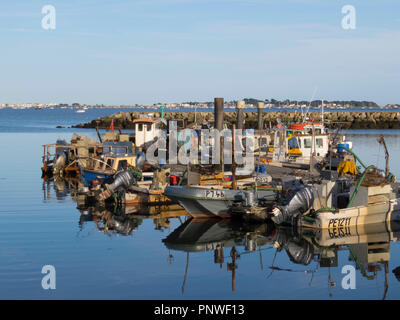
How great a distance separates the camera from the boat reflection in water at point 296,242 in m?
20.7

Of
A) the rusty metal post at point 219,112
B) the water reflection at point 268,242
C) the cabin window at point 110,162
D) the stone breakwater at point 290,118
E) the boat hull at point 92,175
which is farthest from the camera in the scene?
the stone breakwater at point 290,118

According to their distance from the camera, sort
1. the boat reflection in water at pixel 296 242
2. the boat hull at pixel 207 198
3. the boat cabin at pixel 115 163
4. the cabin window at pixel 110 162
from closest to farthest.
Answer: the boat reflection in water at pixel 296 242 < the boat hull at pixel 207 198 < the boat cabin at pixel 115 163 < the cabin window at pixel 110 162

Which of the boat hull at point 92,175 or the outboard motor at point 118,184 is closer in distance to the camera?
the outboard motor at point 118,184

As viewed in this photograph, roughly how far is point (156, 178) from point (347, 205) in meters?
10.2

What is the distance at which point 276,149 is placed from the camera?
3869cm

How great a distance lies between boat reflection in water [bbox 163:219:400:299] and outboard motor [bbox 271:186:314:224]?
63cm

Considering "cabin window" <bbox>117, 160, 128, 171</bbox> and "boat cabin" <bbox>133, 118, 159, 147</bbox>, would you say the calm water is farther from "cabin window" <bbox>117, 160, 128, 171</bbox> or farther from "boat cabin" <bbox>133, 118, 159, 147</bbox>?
"boat cabin" <bbox>133, 118, 159, 147</bbox>

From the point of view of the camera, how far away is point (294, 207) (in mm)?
24906

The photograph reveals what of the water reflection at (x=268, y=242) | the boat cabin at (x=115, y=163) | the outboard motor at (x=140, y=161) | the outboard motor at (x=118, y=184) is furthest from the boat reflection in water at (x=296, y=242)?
the outboard motor at (x=140, y=161)

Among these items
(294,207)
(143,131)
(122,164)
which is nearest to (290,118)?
(143,131)

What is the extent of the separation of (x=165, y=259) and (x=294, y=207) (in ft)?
22.2

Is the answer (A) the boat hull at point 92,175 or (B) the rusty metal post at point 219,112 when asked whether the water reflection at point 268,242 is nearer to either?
(A) the boat hull at point 92,175

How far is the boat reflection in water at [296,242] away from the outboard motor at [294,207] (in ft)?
2.07

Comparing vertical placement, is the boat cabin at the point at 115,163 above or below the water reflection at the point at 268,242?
above
